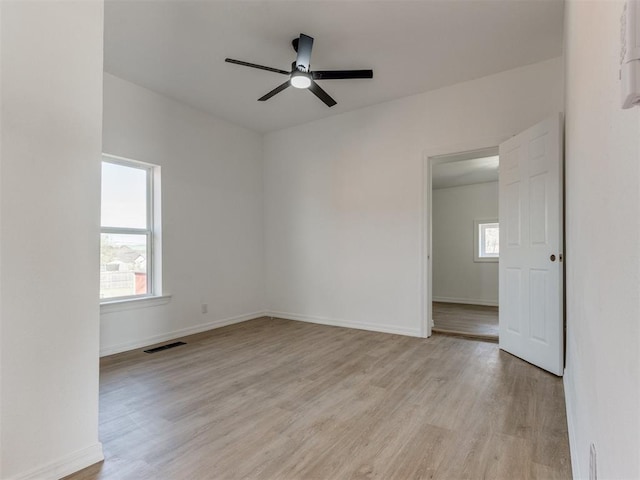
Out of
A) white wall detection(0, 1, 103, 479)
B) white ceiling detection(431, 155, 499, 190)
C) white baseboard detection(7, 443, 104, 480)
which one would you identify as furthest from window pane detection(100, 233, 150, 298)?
white ceiling detection(431, 155, 499, 190)

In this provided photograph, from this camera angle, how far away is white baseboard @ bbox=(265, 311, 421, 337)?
415 centimetres

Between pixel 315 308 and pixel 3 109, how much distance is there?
405 centimetres

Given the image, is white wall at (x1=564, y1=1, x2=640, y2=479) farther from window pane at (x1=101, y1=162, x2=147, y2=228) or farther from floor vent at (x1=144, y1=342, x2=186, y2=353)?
window pane at (x1=101, y1=162, x2=147, y2=228)

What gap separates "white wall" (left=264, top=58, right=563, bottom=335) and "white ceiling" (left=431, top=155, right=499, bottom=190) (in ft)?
4.11

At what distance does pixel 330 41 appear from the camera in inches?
120

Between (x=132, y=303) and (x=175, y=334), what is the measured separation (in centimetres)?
69

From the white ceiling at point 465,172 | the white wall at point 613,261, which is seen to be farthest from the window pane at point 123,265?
the white ceiling at point 465,172

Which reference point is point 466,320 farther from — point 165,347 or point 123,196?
point 123,196

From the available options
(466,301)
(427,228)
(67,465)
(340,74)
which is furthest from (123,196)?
(466,301)

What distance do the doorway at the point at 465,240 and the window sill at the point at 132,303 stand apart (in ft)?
14.2

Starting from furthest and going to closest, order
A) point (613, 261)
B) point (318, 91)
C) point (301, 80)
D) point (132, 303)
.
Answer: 1. point (132, 303)
2. point (318, 91)
3. point (301, 80)
4. point (613, 261)

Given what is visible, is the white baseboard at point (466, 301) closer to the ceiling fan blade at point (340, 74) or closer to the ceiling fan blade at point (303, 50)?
the ceiling fan blade at point (340, 74)

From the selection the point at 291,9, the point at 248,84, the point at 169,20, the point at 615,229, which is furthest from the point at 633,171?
the point at 248,84

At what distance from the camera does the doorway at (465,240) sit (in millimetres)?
6379
